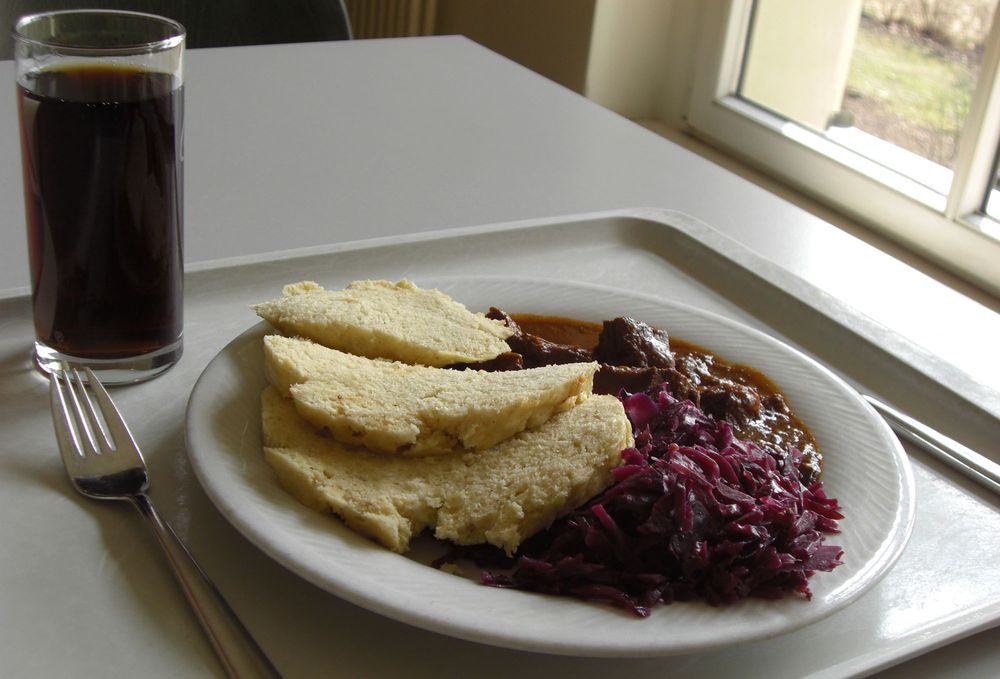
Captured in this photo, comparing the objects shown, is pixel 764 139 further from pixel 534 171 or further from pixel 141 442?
pixel 141 442

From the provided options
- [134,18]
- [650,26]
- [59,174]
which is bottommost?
[650,26]

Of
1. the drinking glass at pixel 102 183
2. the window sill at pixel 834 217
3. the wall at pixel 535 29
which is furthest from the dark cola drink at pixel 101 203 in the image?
the wall at pixel 535 29

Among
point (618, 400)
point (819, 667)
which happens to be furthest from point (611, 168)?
point (819, 667)

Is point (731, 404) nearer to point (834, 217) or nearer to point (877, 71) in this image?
point (834, 217)

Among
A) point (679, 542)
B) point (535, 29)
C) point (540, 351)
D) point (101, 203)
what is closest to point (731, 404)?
point (540, 351)

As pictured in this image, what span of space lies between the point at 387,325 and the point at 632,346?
323 millimetres

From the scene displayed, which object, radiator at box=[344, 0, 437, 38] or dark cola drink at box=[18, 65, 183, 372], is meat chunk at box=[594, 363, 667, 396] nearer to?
dark cola drink at box=[18, 65, 183, 372]

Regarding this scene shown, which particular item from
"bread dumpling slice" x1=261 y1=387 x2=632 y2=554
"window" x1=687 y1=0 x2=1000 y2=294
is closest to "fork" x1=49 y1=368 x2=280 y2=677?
"bread dumpling slice" x1=261 y1=387 x2=632 y2=554

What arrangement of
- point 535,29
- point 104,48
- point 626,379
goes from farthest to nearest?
point 535,29 < point 626,379 < point 104,48

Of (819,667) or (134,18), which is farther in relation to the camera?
(134,18)

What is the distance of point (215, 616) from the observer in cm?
101

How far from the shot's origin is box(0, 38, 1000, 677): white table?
39.7 inches

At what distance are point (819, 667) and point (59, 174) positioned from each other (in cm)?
99

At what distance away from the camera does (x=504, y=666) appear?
3.29ft
